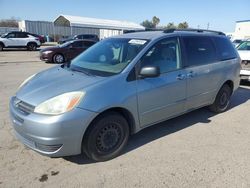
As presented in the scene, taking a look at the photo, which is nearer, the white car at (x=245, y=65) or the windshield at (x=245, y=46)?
the white car at (x=245, y=65)

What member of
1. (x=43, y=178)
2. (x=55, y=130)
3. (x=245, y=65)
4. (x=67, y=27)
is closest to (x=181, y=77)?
(x=55, y=130)

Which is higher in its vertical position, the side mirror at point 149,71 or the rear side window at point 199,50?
the rear side window at point 199,50

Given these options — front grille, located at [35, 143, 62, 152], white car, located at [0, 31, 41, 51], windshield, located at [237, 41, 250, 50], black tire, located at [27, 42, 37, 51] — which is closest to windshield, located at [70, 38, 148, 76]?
front grille, located at [35, 143, 62, 152]

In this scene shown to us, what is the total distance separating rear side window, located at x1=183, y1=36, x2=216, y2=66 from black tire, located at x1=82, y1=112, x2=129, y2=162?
71.3 inches

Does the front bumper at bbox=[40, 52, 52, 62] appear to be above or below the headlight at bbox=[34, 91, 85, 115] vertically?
below

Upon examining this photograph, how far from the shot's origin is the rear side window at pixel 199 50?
4434mm

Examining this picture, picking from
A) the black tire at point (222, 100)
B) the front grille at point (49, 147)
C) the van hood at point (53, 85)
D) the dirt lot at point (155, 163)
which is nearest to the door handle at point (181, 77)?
the dirt lot at point (155, 163)

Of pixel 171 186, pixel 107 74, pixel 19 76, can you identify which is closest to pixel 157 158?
pixel 171 186

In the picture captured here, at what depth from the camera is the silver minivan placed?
3010 millimetres

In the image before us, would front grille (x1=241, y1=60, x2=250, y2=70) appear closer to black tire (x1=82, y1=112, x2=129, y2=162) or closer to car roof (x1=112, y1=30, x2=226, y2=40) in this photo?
car roof (x1=112, y1=30, x2=226, y2=40)

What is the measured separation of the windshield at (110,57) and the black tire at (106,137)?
2.21 ft

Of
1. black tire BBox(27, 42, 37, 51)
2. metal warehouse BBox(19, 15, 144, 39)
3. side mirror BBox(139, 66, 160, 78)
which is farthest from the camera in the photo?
metal warehouse BBox(19, 15, 144, 39)

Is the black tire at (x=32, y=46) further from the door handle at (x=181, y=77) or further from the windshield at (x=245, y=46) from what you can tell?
the door handle at (x=181, y=77)

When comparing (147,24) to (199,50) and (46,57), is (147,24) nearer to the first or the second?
(46,57)
